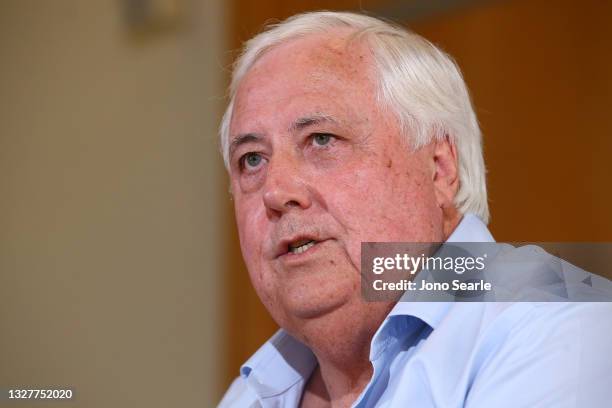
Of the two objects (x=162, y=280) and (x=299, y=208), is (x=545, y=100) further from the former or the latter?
(x=162, y=280)

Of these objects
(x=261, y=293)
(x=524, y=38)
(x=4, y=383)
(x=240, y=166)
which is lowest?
(x=4, y=383)

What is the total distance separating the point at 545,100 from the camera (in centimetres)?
161

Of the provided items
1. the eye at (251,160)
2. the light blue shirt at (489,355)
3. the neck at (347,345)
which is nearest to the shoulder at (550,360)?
the light blue shirt at (489,355)

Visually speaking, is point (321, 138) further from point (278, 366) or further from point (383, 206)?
point (278, 366)

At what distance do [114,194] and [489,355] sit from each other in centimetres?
123

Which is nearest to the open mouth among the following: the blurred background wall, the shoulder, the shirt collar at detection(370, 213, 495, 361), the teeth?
the teeth

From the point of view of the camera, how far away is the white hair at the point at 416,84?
107cm

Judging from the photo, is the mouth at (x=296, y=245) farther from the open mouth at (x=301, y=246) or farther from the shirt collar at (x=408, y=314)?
the shirt collar at (x=408, y=314)

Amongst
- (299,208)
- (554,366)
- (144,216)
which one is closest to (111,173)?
(144,216)

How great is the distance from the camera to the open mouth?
1004 millimetres

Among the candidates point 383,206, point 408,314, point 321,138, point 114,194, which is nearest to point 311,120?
point 321,138

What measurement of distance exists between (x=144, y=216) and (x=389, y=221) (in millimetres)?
1031

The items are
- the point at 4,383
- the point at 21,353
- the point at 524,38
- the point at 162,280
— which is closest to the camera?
the point at 4,383

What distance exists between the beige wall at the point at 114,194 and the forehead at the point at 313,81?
768 millimetres
